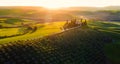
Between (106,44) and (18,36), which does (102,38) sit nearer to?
(106,44)

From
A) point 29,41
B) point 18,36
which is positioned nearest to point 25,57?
point 29,41

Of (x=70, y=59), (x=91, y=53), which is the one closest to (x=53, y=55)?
(x=70, y=59)

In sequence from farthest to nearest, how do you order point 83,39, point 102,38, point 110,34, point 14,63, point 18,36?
point 110,34 < point 102,38 < point 83,39 < point 18,36 < point 14,63

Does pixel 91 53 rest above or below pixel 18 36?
below

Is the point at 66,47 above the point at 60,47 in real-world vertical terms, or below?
below

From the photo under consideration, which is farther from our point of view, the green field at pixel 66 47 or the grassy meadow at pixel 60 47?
the green field at pixel 66 47

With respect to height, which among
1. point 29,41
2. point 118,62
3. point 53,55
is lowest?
point 118,62

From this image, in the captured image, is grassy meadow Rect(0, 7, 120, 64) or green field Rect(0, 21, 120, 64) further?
green field Rect(0, 21, 120, 64)

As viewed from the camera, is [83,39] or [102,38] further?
[102,38]

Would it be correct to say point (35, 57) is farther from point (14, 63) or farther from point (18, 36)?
point (18, 36)

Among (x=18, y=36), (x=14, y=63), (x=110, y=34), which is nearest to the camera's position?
(x=14, y=63)

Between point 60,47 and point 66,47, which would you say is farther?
point 66,47
